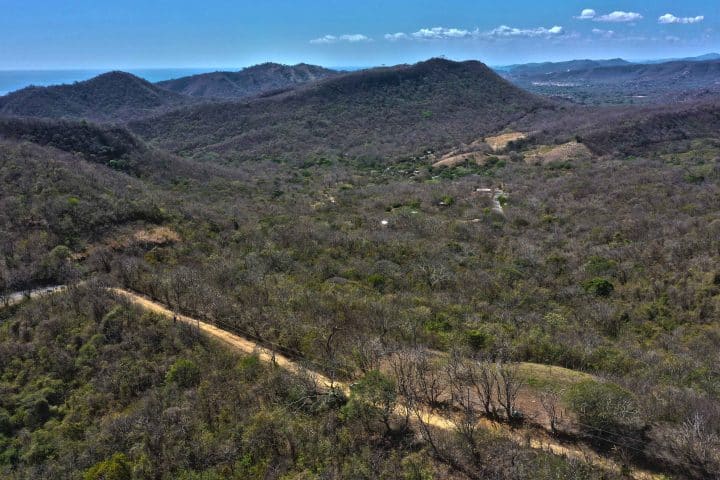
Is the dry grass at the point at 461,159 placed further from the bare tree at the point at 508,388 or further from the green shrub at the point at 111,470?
the green shrub at the point at 111,470

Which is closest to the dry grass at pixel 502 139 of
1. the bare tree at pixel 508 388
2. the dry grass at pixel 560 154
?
the dry grass at pixel 560 154

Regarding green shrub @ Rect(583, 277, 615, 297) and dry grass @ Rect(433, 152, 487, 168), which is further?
dry grass @ Rect(433, 152, 487, 168)

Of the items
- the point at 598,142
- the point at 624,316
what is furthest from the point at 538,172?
the point at 624,316

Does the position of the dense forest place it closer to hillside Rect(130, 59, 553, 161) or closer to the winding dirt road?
the winding dirt road

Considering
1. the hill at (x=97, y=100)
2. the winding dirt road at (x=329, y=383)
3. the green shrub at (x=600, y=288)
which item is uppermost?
the hill at (x=97, y=100)

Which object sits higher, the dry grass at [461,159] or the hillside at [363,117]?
the hillside at [363,117]

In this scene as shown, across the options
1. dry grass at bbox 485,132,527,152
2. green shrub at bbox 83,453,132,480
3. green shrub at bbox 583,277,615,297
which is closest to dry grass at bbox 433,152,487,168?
dry grass at bbox 485,132,527,152

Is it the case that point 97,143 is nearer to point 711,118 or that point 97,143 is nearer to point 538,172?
point 538,172

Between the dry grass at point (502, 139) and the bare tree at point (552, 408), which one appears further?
the dry grass at point (502, 139)
